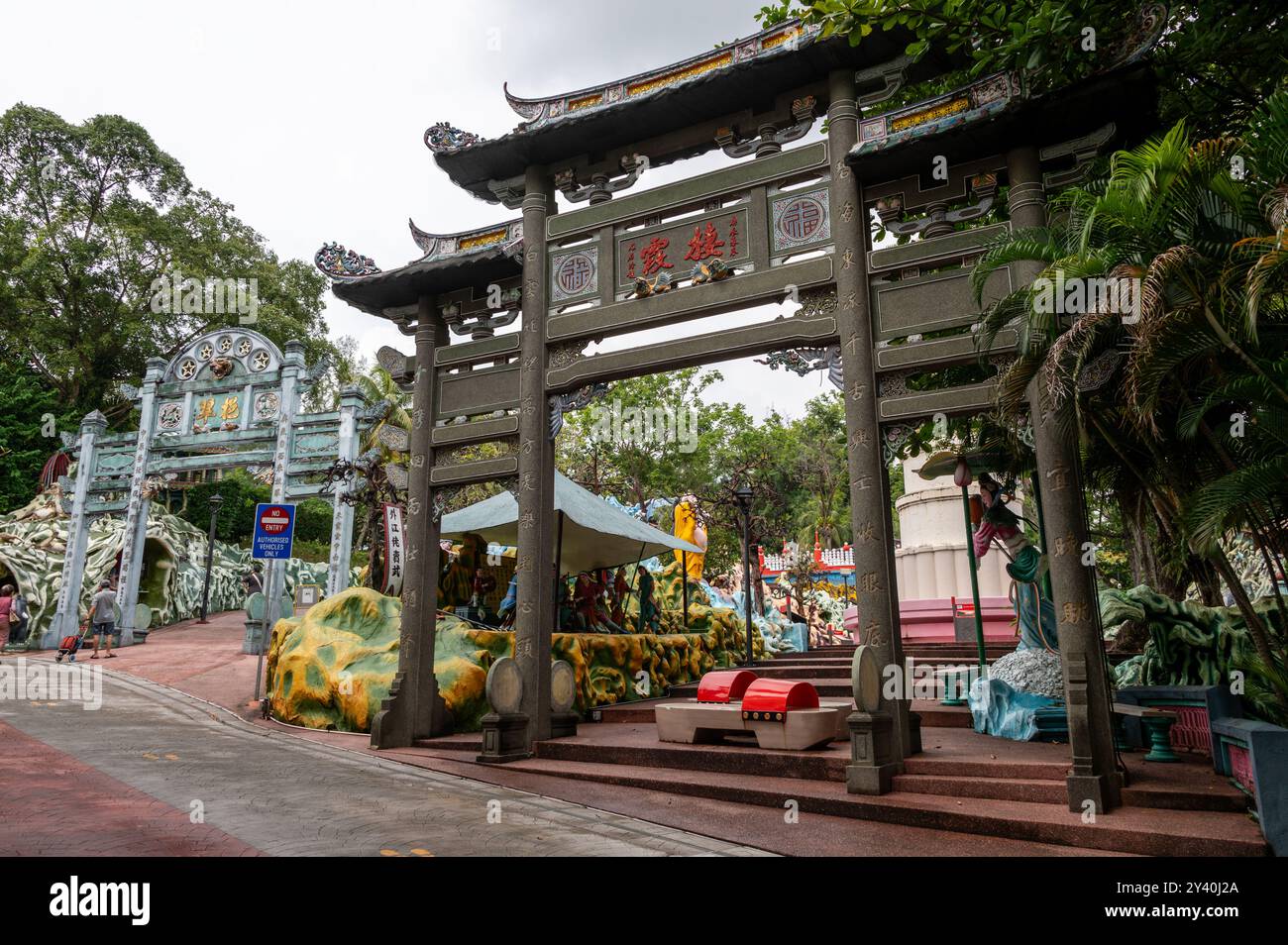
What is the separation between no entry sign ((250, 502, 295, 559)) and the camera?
39.9 feet

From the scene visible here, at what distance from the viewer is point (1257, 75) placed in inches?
322

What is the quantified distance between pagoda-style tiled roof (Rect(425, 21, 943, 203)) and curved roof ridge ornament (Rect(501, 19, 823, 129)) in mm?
11

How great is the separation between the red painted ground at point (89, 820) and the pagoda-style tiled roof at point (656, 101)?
8009mm

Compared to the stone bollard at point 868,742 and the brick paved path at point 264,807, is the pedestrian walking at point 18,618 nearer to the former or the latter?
the brick paved path at point 264,807

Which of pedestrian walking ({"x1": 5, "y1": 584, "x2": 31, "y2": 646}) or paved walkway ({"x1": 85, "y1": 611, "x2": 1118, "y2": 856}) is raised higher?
pedestrian walking ({"x1": 5, "y1": 584, "x2": 31, "y2": 646})

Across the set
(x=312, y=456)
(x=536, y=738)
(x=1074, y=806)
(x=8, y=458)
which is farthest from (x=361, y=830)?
(x=8, y=458)

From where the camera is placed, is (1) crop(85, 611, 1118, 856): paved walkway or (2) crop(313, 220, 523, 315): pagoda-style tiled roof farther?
(2) crop(313, 220, 523, 315): pagoda-style tiled roof

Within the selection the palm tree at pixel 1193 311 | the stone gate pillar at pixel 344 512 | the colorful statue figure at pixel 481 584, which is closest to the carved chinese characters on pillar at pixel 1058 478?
the palm tree at pixel 1193 311

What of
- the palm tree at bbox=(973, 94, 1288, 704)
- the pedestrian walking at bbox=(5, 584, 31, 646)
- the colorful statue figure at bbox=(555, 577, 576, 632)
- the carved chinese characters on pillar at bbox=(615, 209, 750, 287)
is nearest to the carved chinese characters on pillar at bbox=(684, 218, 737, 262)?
the carved chinese characters on pillar at bbox=(615, 209, 750, 287)

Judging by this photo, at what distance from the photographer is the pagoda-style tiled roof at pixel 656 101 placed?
27.1ft

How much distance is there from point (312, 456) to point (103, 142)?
21.1 m

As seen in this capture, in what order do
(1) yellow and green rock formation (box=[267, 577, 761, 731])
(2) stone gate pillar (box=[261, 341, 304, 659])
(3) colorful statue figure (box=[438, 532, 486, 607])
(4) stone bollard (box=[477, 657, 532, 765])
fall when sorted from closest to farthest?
(4) stone bollard (box=[477, 657, 532, 765]) < (1) yellow and green rock formation (box=[267, 577, 761, 731]) < (3) colorful statue figure (box=[438, 532, 486, 607]) < (2) stone gate pillar (box=[261, 341, 304, 659])

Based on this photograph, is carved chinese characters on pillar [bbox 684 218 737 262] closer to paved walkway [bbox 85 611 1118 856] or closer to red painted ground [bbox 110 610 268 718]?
paved walkway [bbox 85 611 1118 856]
